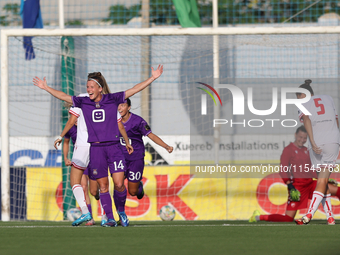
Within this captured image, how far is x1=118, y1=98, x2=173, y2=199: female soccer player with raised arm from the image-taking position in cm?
693

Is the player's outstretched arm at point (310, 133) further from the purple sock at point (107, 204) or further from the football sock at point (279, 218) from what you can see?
the purple sock at point (107, 204)

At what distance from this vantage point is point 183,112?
1137 centimetres

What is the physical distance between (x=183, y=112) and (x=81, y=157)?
5.66 meters

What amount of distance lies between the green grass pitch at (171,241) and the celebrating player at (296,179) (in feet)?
5.54

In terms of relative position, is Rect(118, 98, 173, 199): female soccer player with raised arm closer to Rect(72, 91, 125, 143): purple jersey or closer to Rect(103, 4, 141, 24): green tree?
Rect(72, 91, 125, 143): purple jersey

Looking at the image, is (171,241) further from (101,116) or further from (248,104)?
(248,104)

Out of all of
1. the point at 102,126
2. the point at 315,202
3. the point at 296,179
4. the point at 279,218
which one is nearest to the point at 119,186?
the point at 102,126

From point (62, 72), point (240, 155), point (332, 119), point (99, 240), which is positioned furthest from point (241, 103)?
point (99, 240)

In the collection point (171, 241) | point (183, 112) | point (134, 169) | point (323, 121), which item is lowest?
point (171, 241)

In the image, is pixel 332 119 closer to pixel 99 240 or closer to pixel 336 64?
pixel 99 240

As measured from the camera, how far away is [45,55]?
1103 centimetres

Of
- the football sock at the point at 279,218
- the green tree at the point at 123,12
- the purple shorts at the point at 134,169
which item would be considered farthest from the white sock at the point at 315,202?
the green tree at the point at 123,12

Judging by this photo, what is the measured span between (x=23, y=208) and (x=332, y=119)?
619 centimetres

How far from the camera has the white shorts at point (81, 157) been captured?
591 cm
